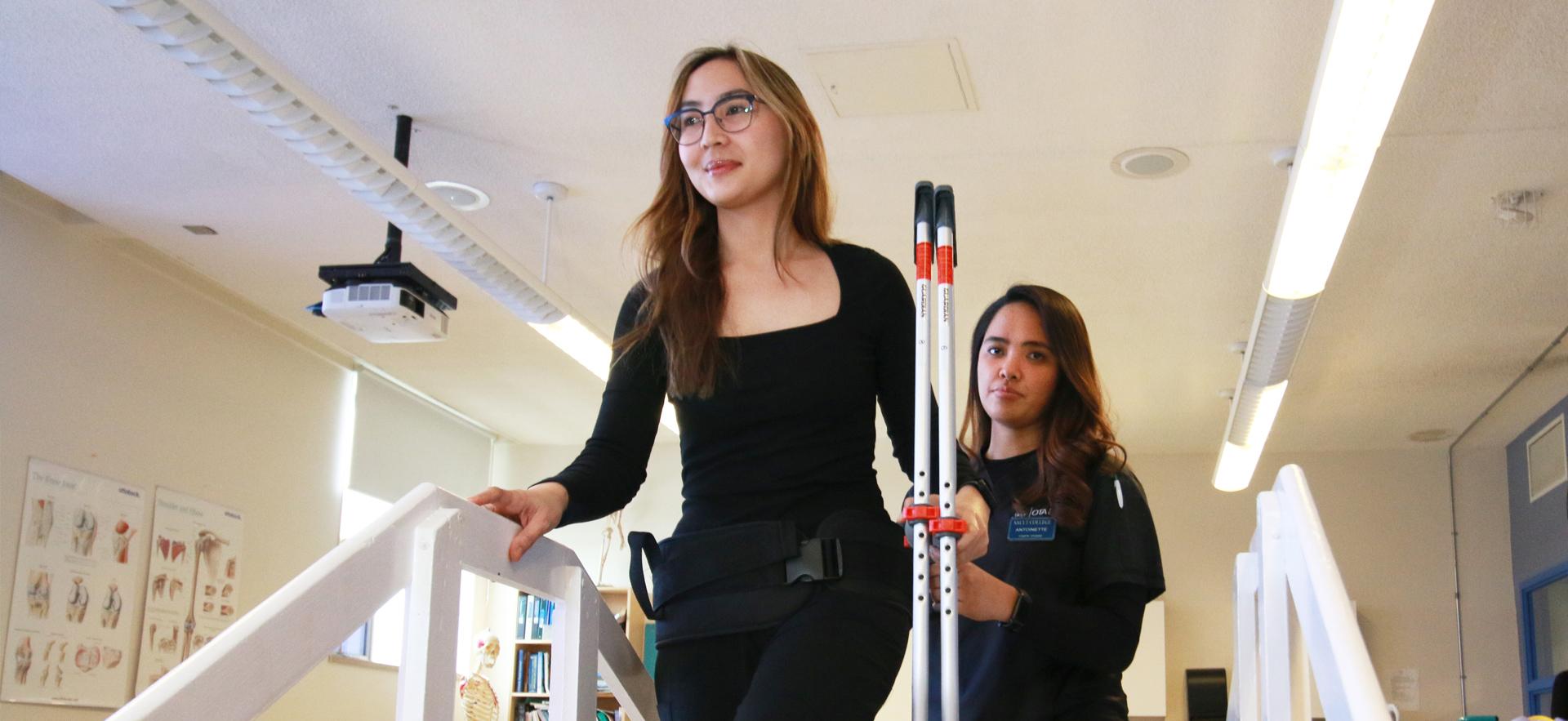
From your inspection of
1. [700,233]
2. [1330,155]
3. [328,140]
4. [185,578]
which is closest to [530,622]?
[185,578]

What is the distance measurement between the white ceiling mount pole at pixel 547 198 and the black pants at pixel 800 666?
382cm

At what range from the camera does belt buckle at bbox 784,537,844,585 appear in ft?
4.74

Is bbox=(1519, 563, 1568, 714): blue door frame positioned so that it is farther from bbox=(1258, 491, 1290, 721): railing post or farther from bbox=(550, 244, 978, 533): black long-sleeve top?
bbox=(550, 244, 978, 533): black long-sleeve top

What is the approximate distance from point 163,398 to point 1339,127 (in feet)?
16.1

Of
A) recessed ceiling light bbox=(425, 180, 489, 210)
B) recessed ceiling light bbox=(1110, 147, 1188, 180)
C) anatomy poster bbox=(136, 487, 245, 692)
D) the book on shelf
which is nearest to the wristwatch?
recessed ceiling light bbox=(1110, 147, 1188, 180)

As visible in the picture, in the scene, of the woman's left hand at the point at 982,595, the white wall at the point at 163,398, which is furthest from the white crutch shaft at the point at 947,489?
the white wall at the point at 163,398

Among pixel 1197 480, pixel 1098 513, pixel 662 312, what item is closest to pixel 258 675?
pixel 662 312

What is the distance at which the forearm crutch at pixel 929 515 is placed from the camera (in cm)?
151

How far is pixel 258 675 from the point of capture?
1.01 meters

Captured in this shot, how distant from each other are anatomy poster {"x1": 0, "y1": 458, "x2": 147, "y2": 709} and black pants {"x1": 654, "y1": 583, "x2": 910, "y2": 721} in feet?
15.5

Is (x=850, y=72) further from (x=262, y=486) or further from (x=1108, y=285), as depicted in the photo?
(x=262, y=486)

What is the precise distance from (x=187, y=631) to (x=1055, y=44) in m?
4.61

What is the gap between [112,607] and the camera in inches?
232

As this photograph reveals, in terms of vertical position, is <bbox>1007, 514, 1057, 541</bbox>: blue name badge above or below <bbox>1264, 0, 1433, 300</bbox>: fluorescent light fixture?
below
